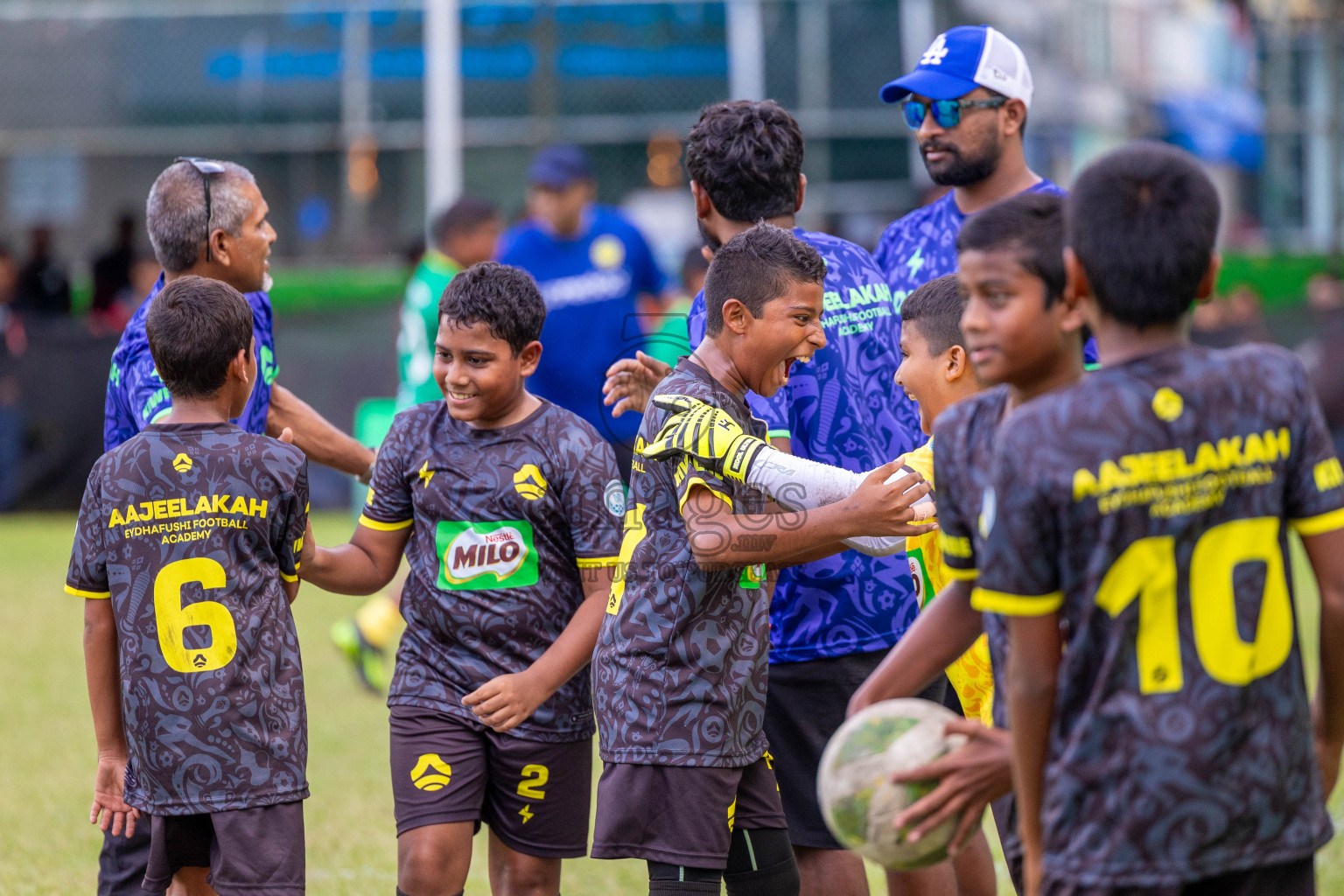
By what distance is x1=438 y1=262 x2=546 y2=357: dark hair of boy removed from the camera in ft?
12.9

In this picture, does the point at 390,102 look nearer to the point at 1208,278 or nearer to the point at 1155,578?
the point at 1208,278

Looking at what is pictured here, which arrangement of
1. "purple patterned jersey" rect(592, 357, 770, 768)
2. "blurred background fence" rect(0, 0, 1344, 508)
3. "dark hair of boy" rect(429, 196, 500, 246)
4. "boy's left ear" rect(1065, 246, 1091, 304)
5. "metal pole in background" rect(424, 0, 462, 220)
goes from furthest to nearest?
"blurred background fence" rect(0, 0, 1344, 508), "metal pole in background" rect(424, 0, 462, 220), "dark hair of boy" rect(429, 196, 500, 246), "purple patterned jersey" rect(592, 357, 770, 768), "boy's left ear" rect(1065, 246, 1091, 304)

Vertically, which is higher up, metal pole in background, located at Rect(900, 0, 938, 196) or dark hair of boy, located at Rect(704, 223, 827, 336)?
metal pole in background, located at Rect(900, 0, 938, 196)

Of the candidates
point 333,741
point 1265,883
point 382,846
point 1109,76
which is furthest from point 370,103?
point 1265,883

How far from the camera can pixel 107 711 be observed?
11.7 ft

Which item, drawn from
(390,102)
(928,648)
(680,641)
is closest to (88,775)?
(680,641)

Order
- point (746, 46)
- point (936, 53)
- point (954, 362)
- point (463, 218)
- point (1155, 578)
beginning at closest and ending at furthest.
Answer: point (1155, 578)
point (954, 362)
point (936, 53)
point (463, 218)
point (746, 46)

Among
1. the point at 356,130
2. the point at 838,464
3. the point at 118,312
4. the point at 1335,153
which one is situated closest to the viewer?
the point at 838,464

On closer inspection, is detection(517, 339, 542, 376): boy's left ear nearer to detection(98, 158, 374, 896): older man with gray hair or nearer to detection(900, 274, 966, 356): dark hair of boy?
detection(98, 158, 374, 896): older man with gray hair

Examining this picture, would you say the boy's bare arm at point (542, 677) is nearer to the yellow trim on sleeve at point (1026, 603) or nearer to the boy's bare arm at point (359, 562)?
the boy's bare arm at point (359, 562)

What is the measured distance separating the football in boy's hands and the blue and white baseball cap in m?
2.49

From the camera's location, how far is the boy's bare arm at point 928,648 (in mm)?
2730

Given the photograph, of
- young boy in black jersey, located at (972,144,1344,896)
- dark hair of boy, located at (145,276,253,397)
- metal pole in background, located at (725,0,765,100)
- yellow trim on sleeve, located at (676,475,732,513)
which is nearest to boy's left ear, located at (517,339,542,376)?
dark hair of boy, located at (145,276,253,397)

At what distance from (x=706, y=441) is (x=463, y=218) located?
17.5ft
